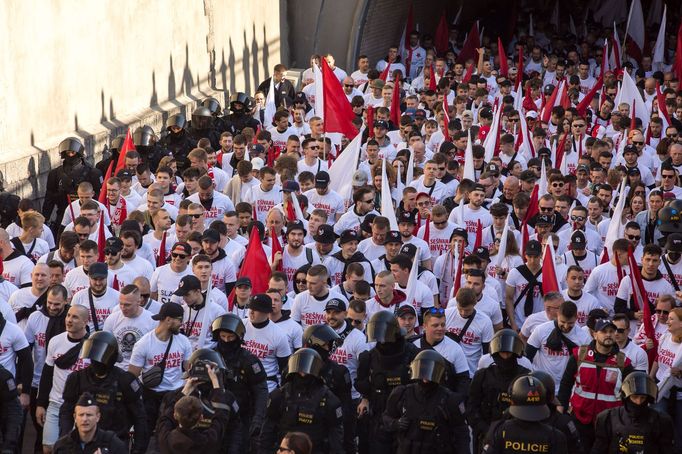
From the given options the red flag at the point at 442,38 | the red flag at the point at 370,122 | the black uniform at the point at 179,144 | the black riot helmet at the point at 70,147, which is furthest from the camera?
the red flag at the point at 442,38

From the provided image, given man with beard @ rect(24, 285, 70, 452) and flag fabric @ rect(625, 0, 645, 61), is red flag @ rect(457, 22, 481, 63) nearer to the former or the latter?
flag fabric @ rect(625, 0, 645, 61)

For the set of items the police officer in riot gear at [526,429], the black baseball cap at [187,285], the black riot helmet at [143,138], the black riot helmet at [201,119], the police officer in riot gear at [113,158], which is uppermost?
the black riot helmet at [201,119]

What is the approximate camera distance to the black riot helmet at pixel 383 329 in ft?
35.5

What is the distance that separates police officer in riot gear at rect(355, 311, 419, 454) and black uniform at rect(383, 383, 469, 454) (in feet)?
2.08

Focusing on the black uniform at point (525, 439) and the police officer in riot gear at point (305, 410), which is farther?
the police officer in riot gear at point (305, 410)

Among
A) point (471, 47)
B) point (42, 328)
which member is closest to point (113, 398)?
point (42, 328)

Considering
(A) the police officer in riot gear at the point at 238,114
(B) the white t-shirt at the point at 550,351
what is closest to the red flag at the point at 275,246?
(B) the white t-shirt at the point at 550,351

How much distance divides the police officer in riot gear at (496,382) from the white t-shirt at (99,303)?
3.38 meters

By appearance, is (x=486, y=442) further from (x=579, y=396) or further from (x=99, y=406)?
(x=99, y=406)

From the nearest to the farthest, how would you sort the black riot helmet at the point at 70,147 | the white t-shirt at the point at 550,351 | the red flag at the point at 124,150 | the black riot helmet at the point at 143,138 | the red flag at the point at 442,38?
the white t-shirt at the point at 550,351
the red flag at the point at 124,150
the black riot helmet at the point at 70,147
the black riot helmet at the point at 143,138
the red flag at the point at 442,38

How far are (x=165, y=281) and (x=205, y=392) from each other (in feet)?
10.9

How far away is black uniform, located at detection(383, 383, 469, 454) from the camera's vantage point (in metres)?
10.0

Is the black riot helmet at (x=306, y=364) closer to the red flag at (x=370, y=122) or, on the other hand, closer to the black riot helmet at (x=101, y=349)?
the black riot helmet at (x=101, y=349)

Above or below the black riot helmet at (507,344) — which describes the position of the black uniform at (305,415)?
below
